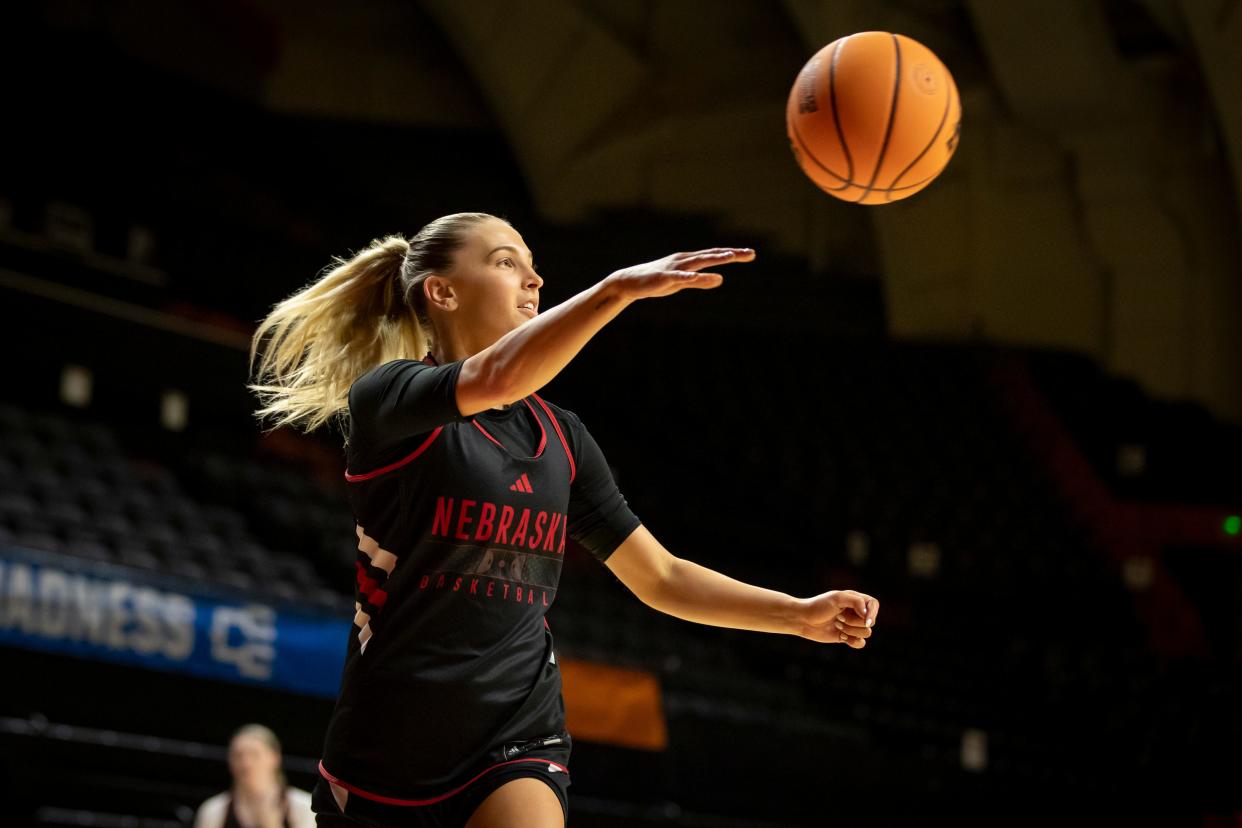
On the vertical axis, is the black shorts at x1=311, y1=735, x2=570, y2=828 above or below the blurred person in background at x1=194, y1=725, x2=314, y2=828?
above

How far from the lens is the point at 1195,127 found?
501 inches

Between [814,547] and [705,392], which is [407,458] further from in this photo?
[705,392]

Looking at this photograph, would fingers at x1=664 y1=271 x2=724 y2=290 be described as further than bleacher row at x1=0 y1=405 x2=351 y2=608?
No

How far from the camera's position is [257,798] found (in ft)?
17.6

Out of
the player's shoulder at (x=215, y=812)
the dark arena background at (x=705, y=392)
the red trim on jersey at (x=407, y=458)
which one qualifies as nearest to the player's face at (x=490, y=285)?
the red trim on jersey at (x=407, y=458)

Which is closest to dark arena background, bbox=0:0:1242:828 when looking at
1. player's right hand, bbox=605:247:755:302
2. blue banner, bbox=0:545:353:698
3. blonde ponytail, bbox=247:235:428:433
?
blue banner, bbox=0:545:353:698

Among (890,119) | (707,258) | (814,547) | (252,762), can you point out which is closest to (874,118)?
(890,119)

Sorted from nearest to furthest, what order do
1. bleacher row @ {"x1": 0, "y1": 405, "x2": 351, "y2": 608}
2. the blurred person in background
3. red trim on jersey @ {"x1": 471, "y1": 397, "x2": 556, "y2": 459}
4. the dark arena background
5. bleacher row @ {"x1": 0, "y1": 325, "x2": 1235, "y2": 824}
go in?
red trim on jersey @ {"x1": 471, "y1": 397, "x2": 556, "y2": 459}, the blurred person in background, bleacher row @ {"x1": 0, "y1": 405, "x2": 351, "y2": 608}, the dark arena background, bleacher row @ {"x1": 0, "y1": 325, "x2": 1235, "y2": 824}

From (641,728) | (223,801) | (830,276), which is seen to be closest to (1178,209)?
(830,276)

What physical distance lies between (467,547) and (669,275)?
66 cm

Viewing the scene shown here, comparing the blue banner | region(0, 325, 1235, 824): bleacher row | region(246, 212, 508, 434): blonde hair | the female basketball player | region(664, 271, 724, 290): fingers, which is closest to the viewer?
region(664, 271, 724, 290): fingers

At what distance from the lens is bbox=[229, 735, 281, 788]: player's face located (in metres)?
5.34

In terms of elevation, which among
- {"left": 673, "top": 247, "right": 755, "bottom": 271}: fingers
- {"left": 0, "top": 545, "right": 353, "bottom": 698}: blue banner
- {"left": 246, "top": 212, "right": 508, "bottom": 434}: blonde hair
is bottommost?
{"left": 0, "top": 545, "right": 353, "bottom": 698}: blue banner

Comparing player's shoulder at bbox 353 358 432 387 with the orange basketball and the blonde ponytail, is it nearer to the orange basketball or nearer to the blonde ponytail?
the blonde ponytail
